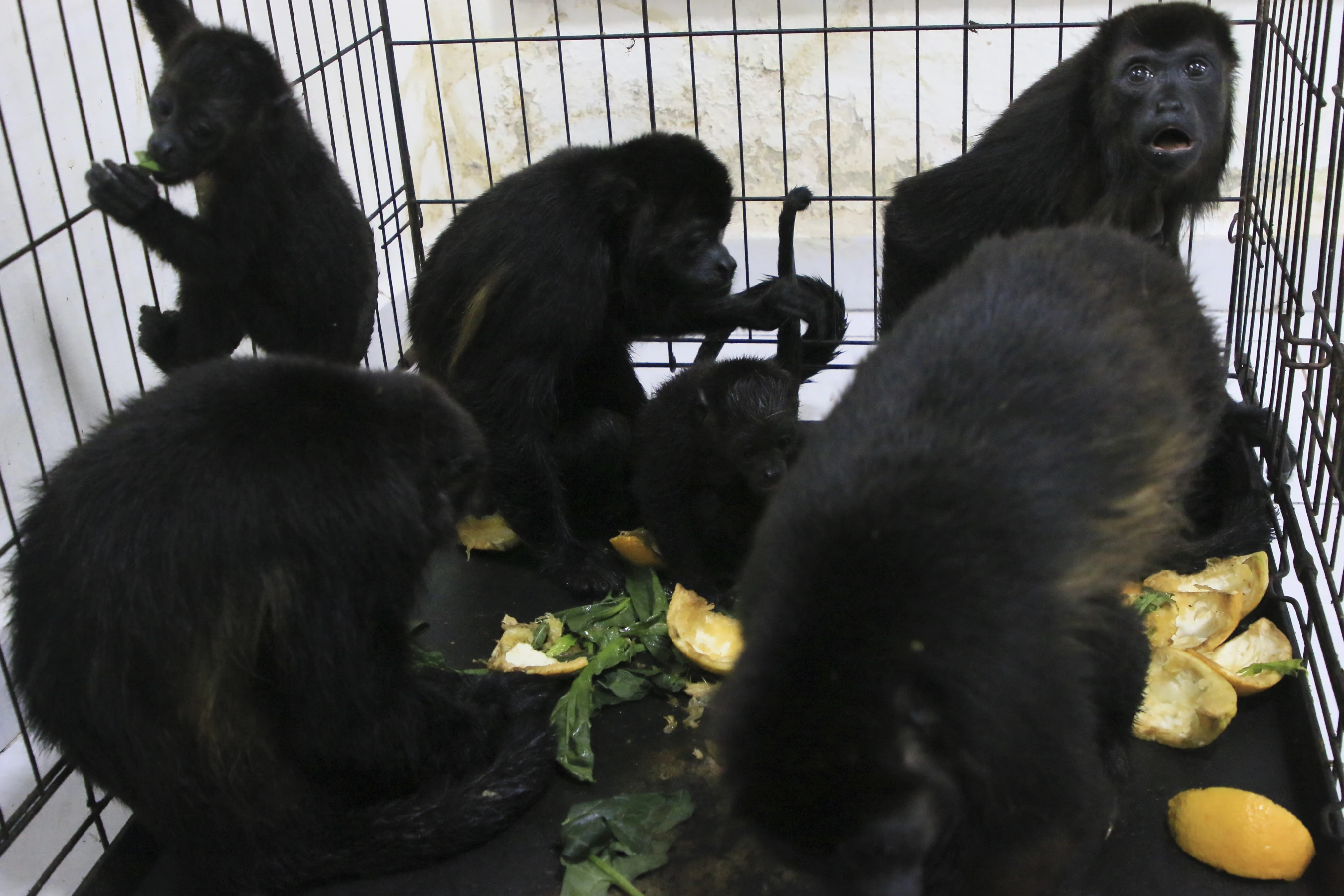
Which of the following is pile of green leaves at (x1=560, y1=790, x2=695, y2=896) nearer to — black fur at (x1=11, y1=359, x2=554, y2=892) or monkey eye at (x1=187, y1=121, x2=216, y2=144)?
black fur at (x1=11, y1=359, x2=554, y2=892)

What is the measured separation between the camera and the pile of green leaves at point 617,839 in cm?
284

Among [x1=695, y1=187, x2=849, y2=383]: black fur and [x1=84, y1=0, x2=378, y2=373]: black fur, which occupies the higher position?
[x1=84, y1=0, x2=378, y2=373]: black fur

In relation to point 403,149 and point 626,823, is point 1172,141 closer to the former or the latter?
point 626,823

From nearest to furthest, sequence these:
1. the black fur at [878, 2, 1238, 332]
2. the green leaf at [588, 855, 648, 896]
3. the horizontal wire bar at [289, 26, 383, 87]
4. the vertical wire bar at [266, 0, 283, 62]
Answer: the green leaf at [588, 855, 648, 896] < the black fur at [878, 2, 1238, 332] < the vertical wire bar at [266, 0, 283, 62] < the horizontal wire bar at [289, 26, 383, 87]

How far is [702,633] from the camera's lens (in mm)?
3494

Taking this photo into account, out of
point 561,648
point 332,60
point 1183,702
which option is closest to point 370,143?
point 332,60

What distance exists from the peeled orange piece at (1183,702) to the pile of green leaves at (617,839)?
1.20 metres

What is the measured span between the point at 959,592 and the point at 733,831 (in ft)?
4.48

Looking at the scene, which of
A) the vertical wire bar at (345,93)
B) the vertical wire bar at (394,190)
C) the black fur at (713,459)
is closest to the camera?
the black fur at (713,459)

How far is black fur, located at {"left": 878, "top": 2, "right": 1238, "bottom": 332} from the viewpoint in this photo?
3.86m

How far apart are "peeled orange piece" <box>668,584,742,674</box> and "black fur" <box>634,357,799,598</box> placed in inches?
6.6

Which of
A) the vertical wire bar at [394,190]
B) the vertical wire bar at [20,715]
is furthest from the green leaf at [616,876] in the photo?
the vertical wire bar at [394,190]

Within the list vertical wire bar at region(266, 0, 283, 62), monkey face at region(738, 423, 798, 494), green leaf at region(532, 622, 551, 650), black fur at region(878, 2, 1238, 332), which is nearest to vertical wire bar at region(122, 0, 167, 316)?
vertical wire bar at region(266, 0, 283, 62)

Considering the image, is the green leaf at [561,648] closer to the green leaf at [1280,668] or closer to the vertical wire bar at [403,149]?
the vertical wire bar at [403,149]
